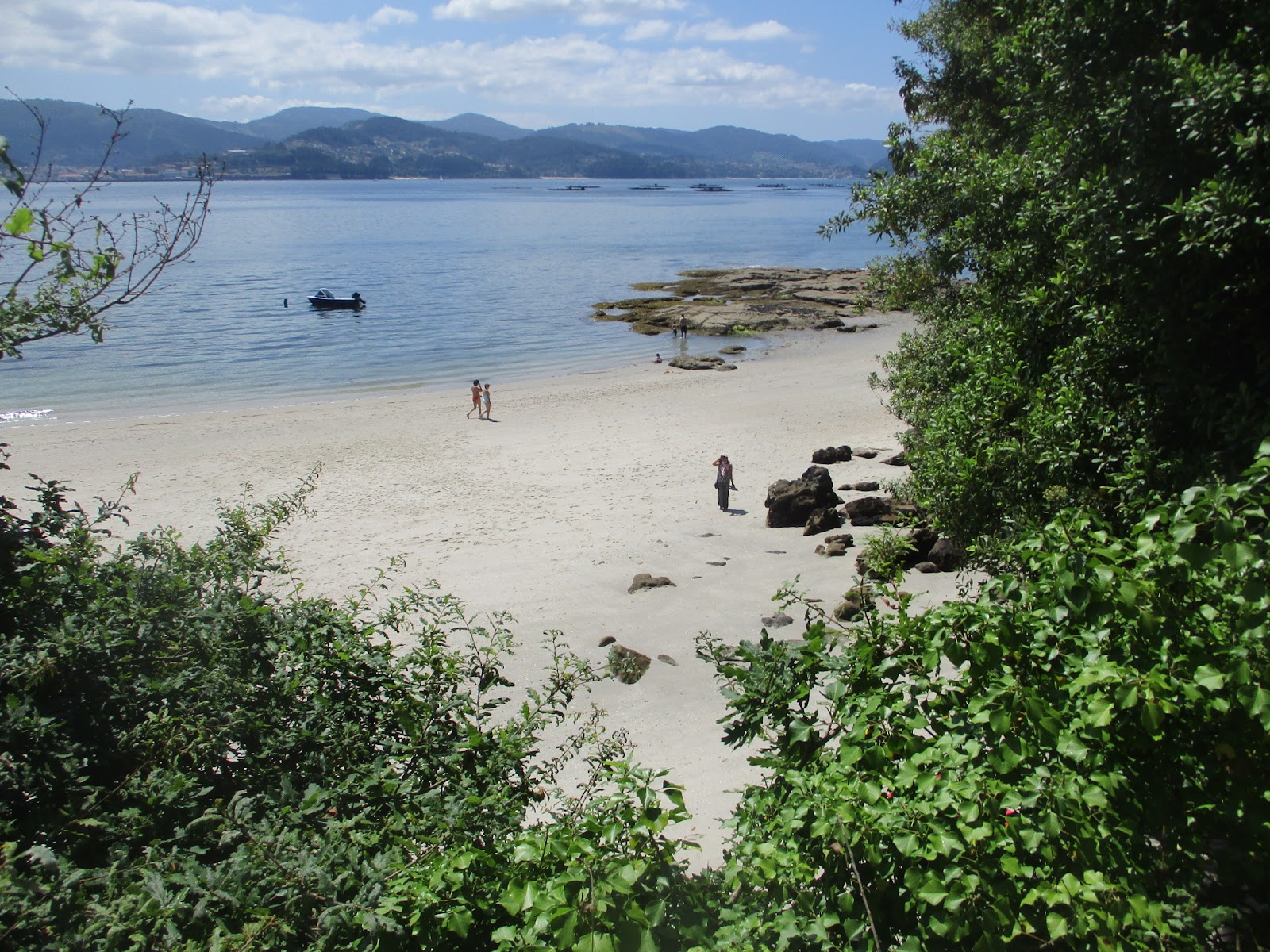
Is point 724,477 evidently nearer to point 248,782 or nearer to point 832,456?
point 832,456

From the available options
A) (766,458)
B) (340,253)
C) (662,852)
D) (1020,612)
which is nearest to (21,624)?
(662,852)

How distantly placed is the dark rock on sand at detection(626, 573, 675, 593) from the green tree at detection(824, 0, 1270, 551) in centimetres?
629

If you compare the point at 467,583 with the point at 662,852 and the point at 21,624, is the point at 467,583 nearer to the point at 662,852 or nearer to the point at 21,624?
the point at 21,624

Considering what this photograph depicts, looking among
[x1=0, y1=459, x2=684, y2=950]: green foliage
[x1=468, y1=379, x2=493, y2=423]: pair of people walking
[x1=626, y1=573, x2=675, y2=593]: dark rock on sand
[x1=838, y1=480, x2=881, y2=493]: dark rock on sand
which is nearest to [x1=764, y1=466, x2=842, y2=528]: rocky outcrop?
[x1=838, y1=480, x2=881, y2=493]: dark rock on sand

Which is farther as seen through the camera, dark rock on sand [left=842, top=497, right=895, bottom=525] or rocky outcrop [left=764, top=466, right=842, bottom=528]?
rocky outcrop [left=764, top=466, right=842, bottom=528]

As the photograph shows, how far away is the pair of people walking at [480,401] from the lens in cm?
2935

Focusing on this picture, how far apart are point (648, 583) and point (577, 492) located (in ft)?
22.4

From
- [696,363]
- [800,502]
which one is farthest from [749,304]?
[800,502]

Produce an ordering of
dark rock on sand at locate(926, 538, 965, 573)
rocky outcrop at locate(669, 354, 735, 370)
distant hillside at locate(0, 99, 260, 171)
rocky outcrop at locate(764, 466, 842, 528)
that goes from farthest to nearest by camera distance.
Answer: rocky outcrop at locate(669, 354, 735, 370) < rocky outcrop at locate(764, 466, 842, 528) < dark rock on sand at locate(926, 538, 965, 573) < distant hillside at locate(0, 99, 260, 171)

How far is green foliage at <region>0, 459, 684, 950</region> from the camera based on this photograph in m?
3.29

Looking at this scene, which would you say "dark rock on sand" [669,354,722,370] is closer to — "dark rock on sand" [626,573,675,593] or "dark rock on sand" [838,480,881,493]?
"dark rock on sand" [838,480,881,493]

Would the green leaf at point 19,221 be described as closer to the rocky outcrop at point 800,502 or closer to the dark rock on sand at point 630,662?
the dark rock on sand at point 630,662

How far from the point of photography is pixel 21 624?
4.51 m

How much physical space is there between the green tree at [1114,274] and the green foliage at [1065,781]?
4.43ft
